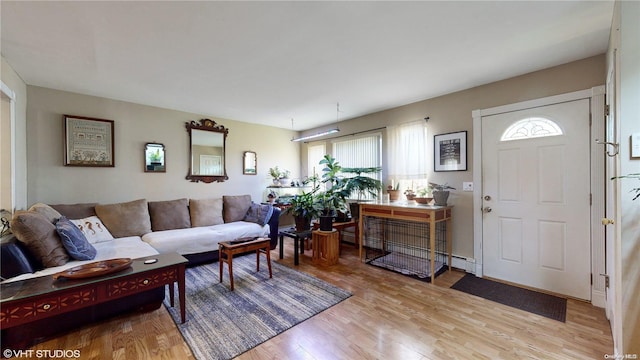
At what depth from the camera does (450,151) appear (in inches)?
139

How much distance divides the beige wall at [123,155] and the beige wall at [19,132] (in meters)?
0.11

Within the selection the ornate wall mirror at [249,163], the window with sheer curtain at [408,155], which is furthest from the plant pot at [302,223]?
the ornate wall mirror at [249,163]

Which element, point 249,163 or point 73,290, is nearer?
point 73,290

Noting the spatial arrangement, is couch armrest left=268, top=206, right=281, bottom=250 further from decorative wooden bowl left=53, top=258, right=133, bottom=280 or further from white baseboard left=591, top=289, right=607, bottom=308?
white baseboard left=591, top=289, right=607, bottom=308

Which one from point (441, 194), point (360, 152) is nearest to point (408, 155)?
point (441, 194)

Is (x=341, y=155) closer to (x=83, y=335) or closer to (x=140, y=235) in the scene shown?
(x=140, y=235)

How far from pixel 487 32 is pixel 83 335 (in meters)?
4.25

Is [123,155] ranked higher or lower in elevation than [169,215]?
higher

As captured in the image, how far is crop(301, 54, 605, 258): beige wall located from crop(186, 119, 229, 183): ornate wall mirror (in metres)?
3.20

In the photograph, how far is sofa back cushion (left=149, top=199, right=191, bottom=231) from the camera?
3.95 meters

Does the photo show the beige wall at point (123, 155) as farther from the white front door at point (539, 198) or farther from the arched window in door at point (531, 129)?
the arched window in door at point (531, 129)

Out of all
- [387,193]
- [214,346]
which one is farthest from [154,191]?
[387,193]

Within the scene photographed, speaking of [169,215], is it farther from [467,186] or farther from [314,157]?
[467,186]

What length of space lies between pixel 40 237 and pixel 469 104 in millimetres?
4954
